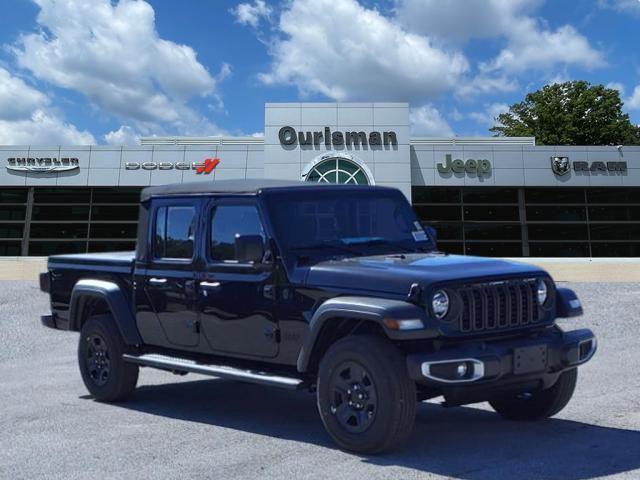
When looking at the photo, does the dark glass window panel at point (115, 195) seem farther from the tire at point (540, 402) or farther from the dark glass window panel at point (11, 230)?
the tire at point (540, 402)

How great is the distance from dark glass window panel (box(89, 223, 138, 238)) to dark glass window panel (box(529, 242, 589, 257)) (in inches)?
866

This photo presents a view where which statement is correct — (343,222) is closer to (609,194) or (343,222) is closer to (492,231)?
(492,231)

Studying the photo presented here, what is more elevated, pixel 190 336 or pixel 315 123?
pixel 315 123

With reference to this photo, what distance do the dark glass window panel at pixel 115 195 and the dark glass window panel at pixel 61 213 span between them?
0.89 m

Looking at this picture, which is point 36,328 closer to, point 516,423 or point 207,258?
point 207,258

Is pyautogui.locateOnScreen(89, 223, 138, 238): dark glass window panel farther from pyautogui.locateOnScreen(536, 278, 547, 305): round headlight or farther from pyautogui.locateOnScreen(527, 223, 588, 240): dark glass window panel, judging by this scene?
pyautogui.locateOnScreen(536, 278, 547, 305): round headlight

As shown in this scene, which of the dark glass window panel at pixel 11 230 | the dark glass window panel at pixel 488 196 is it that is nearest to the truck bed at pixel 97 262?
the dark glass window panel at pixel 488 196

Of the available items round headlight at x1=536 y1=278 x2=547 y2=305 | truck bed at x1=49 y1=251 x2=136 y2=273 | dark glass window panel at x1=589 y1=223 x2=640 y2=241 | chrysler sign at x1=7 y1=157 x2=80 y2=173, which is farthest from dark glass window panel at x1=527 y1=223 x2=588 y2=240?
round headlight at x1=536 y1=278 x2=547 y2=305

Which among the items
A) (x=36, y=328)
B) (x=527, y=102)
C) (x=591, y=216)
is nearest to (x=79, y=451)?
(x=36, y=328)

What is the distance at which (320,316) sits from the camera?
16.5 feet

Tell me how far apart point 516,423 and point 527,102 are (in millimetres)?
57320

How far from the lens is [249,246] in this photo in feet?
17.8

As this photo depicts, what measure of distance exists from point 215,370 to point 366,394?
4.93ft

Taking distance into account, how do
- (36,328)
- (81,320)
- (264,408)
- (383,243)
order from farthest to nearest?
(36,328) → (81,320) → (264,408) → (383,243)
